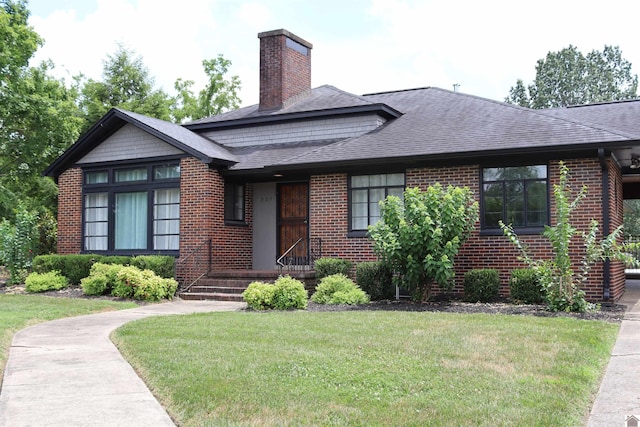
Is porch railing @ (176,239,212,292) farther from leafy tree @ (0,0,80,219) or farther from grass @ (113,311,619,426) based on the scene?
leafy tree @ (0,0,80,219)

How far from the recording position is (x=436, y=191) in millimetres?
12875

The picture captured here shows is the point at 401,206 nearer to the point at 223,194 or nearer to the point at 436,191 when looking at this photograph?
the point at 436,191

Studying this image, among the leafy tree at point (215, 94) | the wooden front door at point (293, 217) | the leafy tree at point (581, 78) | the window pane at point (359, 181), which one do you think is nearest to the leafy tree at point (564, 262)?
the window pane at point (359, 181)

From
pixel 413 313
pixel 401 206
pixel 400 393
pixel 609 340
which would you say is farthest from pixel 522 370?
pixel 401 206

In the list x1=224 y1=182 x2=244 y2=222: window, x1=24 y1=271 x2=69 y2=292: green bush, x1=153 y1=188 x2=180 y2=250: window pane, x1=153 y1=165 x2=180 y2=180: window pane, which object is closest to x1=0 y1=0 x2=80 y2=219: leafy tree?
x1=24 y1=271 x2=69 y2=292: green bush

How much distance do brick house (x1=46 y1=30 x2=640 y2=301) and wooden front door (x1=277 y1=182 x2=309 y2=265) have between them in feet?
0.10

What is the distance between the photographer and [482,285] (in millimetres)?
13141

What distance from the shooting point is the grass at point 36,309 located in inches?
404

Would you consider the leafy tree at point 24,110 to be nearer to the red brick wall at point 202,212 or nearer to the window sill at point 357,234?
the red brick wall at point 202,212

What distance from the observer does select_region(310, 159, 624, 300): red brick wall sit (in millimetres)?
13094

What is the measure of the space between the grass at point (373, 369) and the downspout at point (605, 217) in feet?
9.76

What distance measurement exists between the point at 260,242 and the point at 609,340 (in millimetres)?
10667

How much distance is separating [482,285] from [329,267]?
342 centimetres

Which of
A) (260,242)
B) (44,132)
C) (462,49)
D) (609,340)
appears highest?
(462,49)
